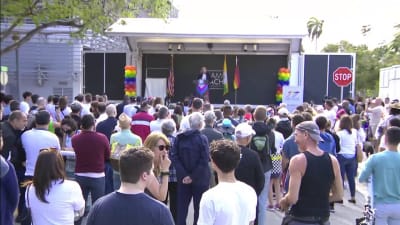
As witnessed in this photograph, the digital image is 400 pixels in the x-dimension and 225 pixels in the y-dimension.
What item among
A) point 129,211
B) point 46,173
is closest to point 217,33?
point 46,173

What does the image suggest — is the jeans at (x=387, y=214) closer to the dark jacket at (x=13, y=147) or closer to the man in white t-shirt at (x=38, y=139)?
the man in white t-shirt at (x=38, y=139)

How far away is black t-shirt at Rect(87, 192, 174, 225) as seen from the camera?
119 inches

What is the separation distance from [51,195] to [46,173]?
0.60 ft

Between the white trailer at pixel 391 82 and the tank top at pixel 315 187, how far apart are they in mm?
20912

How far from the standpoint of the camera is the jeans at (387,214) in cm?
530

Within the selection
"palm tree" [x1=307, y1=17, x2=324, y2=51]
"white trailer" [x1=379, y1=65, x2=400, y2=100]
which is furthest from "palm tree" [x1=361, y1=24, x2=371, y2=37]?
"white trailer" [x1=379, y1=65, x2=400, y2=100]

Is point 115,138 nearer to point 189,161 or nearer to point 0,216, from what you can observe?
point 189,161

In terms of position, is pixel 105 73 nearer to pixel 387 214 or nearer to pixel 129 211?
pixel 387 214

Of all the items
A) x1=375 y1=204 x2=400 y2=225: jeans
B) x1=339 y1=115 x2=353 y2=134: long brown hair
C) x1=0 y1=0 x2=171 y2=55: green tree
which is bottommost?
x1=375 y1=204 x2=400 y2=225: jeans

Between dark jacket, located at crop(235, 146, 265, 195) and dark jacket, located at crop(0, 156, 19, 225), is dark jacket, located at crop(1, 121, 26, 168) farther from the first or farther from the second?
dark jacket, located at crop(235, 146, 265, 195)

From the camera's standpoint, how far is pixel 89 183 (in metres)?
6.58

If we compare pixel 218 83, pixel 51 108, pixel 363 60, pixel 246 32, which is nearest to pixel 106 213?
pixel 51 108

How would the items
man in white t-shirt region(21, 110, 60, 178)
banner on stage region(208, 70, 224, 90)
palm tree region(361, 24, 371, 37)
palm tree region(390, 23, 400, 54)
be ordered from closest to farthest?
man in white t-shirt region(21, 110, 60, 178)
banner on stage region(208, 70, 224, 90)
palm tree region(390, 23, 400, 54)
palm tree region(361, 24, 371, 37)

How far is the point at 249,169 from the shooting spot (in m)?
5.77
